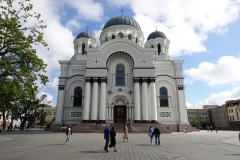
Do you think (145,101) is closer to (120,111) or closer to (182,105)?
(120,111)

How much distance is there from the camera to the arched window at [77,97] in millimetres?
34531

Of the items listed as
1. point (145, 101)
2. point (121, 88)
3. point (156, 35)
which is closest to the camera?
point (145, 101)

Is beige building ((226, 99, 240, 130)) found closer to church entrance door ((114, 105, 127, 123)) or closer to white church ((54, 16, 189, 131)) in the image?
white church ((54, 16, 189, 131))

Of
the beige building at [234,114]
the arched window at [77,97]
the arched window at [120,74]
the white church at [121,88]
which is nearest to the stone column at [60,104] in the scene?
the white church at [121,88]

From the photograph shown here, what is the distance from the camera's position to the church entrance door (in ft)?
107

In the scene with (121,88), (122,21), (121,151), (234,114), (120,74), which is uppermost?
(122,21)

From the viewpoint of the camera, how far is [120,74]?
34.8m

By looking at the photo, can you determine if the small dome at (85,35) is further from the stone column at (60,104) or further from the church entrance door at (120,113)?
the church entrance door at (120,113)

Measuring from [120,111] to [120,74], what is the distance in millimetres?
6769

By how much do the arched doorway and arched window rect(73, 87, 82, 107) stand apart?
669 centimetres

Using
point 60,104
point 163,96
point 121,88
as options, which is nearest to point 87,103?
point 60,104

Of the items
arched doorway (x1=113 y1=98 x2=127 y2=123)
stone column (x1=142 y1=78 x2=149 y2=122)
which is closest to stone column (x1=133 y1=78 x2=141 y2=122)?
stone column (x1=142 y1=78 x2=149 y2=122)

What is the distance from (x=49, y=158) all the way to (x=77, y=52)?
35754 mm

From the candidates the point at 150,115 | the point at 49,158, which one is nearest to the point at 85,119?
the point at 150,115
